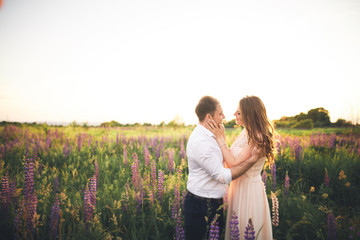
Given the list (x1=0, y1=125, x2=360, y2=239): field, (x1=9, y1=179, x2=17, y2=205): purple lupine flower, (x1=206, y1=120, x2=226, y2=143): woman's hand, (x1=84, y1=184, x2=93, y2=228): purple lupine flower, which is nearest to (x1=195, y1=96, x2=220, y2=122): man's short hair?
(x1=206, y1=120, x2=226, y2=143): woman's hand

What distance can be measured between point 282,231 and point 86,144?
24.6 ft

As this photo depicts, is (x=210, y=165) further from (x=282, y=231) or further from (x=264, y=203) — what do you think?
(x=282, y=231)

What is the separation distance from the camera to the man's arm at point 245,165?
105 inches

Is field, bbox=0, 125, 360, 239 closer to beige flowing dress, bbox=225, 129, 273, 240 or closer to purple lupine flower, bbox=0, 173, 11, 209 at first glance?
purple lupine flower, bbox=0, 173, 11, 209

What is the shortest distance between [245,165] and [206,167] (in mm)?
587

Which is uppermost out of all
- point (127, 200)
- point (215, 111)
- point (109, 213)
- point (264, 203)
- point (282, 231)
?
point (215, 111)

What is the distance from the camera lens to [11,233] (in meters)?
3.20

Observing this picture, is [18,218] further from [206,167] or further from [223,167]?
[223,167]

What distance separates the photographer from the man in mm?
2557

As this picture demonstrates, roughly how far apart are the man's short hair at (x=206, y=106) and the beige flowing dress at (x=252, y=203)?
714mm

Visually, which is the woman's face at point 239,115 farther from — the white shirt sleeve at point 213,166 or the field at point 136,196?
the field at point 136,196

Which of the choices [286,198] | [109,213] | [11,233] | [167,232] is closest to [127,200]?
[109,213]

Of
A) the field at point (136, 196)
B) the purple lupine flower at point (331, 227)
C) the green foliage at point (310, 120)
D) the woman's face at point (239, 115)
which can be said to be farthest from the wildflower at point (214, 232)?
the green foliage at point (310, 120)

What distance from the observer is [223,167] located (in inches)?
103
